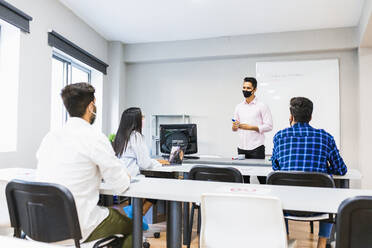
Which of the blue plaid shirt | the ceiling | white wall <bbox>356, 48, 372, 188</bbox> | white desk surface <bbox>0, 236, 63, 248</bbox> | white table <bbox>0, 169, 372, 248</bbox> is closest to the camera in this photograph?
white desk surface <bbox>0, 236, 63, 248</bbox>

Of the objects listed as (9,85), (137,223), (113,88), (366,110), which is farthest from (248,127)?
(113,88)

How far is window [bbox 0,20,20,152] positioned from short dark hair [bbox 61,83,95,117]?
6.54 ft

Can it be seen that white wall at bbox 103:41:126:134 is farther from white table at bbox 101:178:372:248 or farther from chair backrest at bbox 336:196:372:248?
chair backrest at bbox 336:196:372:248

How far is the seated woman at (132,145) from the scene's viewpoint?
2268 millimetres

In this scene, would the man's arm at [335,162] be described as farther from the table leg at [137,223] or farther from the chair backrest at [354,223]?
the table leg at [137,223]

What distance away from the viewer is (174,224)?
4.99 feet

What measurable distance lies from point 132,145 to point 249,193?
1.19 metres

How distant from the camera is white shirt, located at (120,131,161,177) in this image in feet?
7.43

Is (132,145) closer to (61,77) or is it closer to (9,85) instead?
(9,85)

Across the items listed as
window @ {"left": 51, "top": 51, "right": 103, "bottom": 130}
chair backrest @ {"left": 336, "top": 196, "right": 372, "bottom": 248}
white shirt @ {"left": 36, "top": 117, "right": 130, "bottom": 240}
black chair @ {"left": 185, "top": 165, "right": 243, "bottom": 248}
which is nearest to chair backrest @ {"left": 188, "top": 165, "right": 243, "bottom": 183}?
black chair @ {"left": 185, "top": 165, "right": 243, "bottom": 248}

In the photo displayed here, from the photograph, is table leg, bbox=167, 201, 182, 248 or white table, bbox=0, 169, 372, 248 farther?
table leg, bbox=167, 201, 182, 248

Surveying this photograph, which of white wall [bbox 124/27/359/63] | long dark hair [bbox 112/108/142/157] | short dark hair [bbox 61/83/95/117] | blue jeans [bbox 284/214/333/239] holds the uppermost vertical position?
white wall [bbox 124/27/359/63]

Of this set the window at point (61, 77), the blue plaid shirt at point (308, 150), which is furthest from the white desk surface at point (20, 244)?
the window at point (61, 77)

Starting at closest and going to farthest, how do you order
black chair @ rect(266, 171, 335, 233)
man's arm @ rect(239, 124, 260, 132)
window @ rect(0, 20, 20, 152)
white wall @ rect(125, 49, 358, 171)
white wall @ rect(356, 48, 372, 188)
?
black chair @ rect(266, 171, 335, 233), window @ rect(0, 20, 20, 152), man's arm @ rect(239, 124, 260, 132), white wall @ rect(356, 48, 372, 188), white wall @ rect(125, 49, 358, 171)
